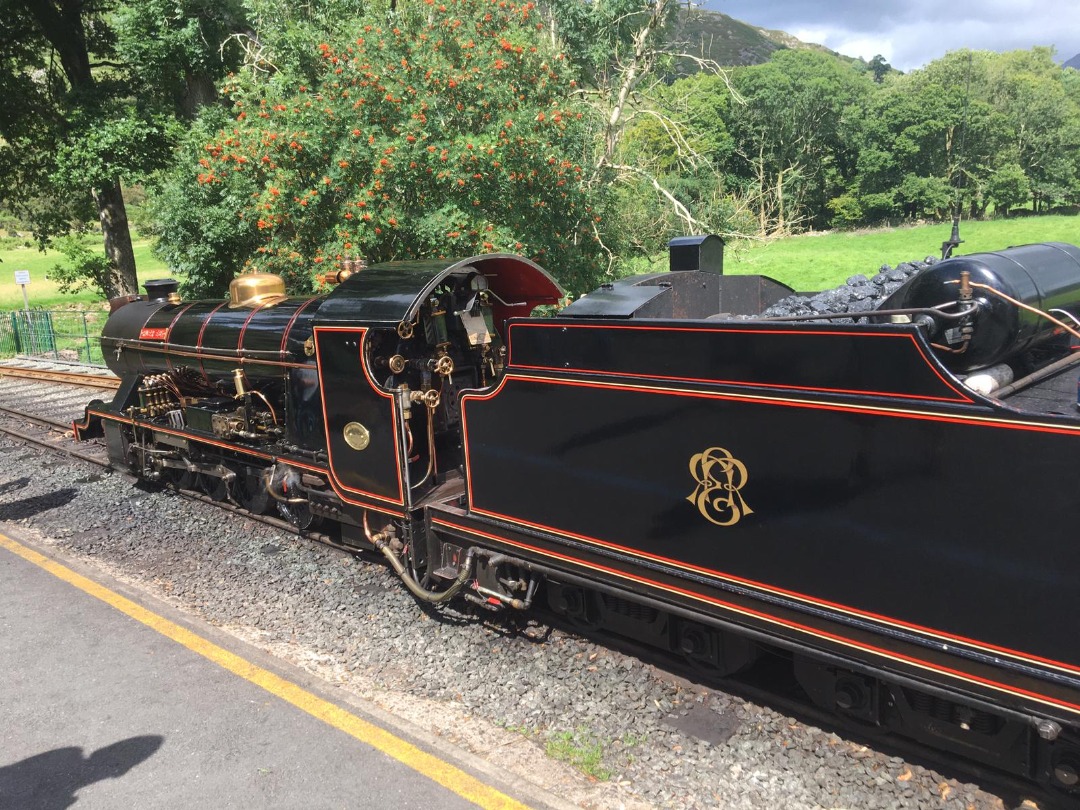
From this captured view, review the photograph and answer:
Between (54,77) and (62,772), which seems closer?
(62,772)

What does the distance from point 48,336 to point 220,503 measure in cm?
1644

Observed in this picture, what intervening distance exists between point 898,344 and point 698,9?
13236 millimetres

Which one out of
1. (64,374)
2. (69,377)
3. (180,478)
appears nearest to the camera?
(180,478)

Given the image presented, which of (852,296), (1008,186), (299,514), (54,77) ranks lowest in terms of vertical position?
(299,514)

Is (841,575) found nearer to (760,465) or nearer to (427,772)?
(760,465)

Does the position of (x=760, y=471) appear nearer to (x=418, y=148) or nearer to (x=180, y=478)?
(x=180, y=478)

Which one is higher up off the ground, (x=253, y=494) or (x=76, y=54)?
(x=76, y=54)

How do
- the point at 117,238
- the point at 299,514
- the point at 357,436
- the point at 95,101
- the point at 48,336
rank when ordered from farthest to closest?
the point at 48,336, the point at 117,238, the point at 95,101, the point at 299,514, the point at 357,436

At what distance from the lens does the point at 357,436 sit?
197 inches

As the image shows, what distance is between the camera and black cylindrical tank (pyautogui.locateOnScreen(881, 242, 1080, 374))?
3008mm

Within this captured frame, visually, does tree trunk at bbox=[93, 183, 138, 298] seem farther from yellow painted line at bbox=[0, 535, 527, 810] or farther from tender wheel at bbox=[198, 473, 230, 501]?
yellow painted line at bbox=[0, 535, 527, 810]

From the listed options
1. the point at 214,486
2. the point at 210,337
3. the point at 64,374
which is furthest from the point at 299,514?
the point at 64,374

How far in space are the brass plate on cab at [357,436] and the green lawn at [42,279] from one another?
76.0 feet

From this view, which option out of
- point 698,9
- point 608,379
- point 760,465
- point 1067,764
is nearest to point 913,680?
point 1067,764
